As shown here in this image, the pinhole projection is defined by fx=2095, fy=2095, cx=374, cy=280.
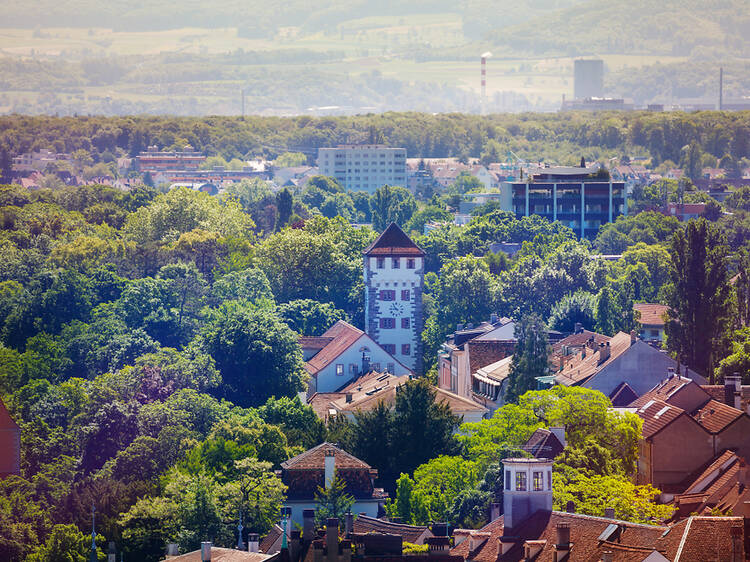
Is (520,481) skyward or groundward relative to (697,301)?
skyward

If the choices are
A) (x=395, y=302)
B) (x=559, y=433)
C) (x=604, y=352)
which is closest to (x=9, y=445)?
(x=604, y=352)

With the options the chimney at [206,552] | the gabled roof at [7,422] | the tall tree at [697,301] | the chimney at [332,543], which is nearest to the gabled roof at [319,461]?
the chimney at [206,552]

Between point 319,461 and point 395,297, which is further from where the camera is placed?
point 395,297

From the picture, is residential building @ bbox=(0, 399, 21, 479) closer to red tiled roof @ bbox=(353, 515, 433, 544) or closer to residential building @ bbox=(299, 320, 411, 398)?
residential building @ bbox=(299, 320, 411, 398)

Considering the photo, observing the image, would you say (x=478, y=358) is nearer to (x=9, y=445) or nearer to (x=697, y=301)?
(x=697, y=301)

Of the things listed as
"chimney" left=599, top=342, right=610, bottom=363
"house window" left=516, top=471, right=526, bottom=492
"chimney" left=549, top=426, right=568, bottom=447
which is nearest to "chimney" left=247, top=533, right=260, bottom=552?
"house window" left=516, top=471, right=526, bottom=492

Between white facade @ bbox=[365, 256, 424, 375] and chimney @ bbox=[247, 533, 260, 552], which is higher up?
chimney @ bbox=[247, 533, 260, 552]

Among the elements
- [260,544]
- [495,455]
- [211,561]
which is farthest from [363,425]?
[211,561]
